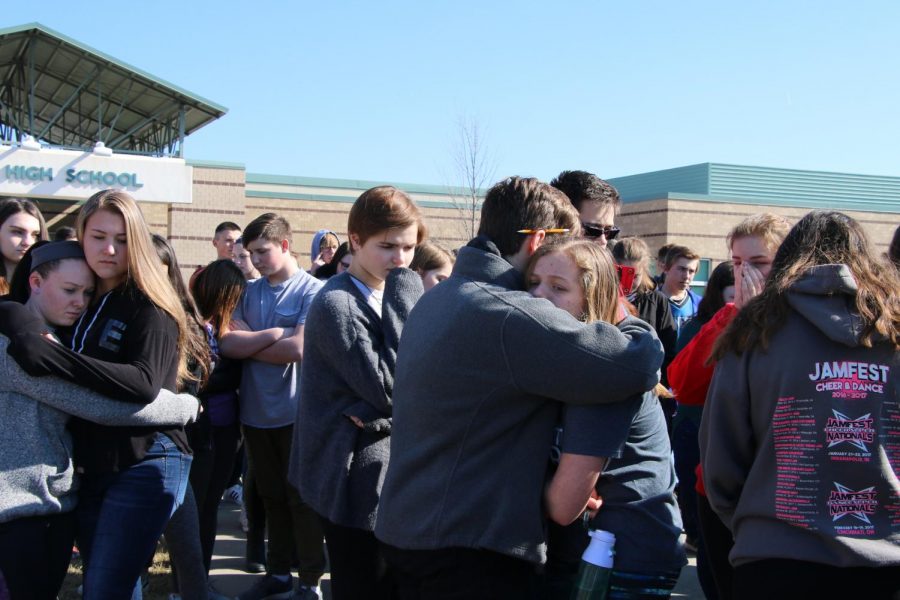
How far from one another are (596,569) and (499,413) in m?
0.52

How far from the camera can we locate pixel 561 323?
209 centimetres

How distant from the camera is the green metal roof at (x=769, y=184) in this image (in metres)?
28.0

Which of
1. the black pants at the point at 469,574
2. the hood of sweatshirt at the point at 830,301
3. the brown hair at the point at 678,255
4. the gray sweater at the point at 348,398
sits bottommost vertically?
the black pants at the point at 469,574

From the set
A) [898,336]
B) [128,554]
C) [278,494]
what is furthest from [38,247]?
[898,336]

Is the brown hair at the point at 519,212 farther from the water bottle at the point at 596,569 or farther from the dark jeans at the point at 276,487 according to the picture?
the dark jeans at the point at 276,487

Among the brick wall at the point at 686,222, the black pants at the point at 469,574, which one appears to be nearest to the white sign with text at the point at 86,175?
the brick wall at the point at 686,222

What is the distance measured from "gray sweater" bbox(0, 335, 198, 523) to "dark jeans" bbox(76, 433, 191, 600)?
0.11 meters

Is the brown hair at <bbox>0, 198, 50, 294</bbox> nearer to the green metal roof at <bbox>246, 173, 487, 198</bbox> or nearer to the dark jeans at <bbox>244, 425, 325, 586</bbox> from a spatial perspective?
the dark jeans at <bbox>244, 425, 325, 586</bbox>

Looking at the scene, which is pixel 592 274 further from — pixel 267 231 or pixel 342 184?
pixel 342 184

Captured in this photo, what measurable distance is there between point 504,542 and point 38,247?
2436mm

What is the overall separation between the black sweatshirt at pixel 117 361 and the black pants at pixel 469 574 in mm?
1438

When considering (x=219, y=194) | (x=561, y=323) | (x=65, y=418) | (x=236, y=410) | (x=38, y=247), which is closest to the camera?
(x=561, y=323)

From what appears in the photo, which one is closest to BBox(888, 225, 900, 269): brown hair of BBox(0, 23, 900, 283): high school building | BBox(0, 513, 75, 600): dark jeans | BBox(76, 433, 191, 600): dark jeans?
BBox(76, 433, 191, 600): dark jeans

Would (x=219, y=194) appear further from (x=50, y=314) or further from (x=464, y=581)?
(x=464, y=581)
